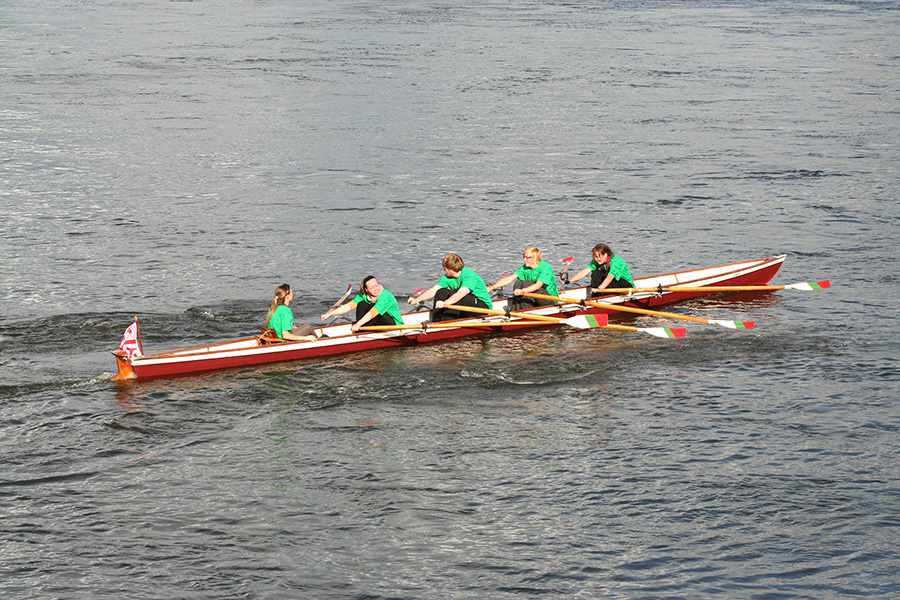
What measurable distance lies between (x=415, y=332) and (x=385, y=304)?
27.0 inches

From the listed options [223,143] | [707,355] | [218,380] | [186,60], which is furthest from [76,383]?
[186,60]

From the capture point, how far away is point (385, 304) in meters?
16.3

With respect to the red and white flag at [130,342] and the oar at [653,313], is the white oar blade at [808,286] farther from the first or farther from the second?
the red and white flag at [130,342]

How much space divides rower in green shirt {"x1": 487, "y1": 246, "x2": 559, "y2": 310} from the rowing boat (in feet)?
0.81

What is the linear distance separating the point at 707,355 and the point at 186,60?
3842cm

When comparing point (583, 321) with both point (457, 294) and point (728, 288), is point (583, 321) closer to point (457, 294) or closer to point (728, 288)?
point (457, 294)

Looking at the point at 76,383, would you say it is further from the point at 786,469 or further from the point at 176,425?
the point at 786,469

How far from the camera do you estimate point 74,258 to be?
70.8 ft

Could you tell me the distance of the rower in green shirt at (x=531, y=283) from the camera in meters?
17.7

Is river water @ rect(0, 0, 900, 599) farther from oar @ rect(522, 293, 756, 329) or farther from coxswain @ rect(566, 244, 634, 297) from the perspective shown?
coxswain @ rect(566, 244, 634, 297)

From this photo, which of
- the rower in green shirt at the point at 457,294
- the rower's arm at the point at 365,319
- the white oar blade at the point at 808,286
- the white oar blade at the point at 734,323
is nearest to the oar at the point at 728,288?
the white oar blade at the point at 808,286

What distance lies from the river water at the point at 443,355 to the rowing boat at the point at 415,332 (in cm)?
26

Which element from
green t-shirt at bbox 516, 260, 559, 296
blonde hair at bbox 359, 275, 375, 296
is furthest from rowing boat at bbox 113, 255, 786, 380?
blonde hair at bbox 359, 275, 375, 296

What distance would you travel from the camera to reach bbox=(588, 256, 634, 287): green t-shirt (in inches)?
729
